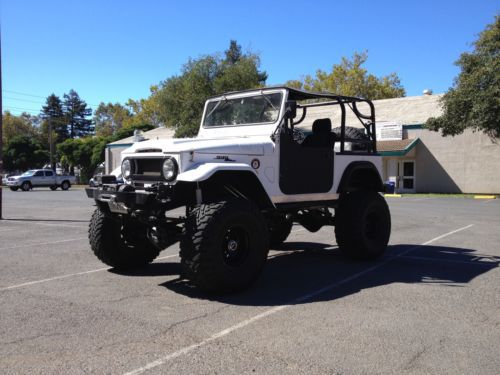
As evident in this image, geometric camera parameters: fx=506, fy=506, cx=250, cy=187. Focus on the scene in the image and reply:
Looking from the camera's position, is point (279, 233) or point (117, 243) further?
point (279, 233)

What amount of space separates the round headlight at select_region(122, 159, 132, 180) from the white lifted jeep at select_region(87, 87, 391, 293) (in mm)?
13

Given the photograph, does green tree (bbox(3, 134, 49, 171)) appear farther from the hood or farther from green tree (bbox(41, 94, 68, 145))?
the hood

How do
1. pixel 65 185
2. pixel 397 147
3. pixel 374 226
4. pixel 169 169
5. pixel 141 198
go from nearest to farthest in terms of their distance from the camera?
1. pixel 141 198
2. pixel 169 169
3. pixel 374 226
4. pixel 397 147
5. pixel 65 185

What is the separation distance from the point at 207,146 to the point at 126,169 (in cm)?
124

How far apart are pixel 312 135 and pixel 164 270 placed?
9.01ft

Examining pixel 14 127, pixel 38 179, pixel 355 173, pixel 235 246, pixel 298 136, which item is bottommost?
pixel 235 246

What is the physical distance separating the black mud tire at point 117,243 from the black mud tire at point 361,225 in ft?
9.17

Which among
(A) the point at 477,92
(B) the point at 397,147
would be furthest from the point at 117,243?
(B) the point at 397,147

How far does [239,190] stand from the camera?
20.2 feet

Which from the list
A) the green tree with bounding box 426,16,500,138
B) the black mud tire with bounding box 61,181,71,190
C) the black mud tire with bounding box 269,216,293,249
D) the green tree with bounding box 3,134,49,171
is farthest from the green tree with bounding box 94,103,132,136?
the black mud tire with bounding box 269,216,293,249

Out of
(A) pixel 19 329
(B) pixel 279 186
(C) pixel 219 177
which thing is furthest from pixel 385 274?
(A) pixel 19 329

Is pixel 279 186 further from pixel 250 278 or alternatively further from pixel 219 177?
pixel 250 278

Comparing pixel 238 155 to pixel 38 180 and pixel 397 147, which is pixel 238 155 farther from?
pixel 38 180

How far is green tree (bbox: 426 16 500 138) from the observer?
22.2m
